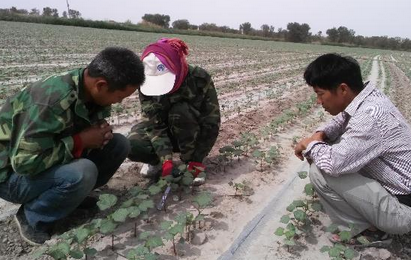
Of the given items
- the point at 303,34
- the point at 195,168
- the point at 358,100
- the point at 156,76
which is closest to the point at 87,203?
the point at 195,168

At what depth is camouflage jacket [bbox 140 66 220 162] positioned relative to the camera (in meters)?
2.82

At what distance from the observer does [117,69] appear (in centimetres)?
183

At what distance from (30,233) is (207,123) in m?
1.58

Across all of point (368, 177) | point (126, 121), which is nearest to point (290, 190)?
point (368, 177)

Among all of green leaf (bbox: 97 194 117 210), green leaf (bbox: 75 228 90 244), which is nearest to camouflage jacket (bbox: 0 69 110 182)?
green leaf (bbox: 97 194 117 210)

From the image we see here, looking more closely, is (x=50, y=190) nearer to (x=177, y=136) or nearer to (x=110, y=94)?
(x=110, y=94)

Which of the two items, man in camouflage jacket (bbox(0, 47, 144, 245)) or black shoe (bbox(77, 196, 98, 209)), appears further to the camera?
black shoe (bbox(77, 196, 98, 209))

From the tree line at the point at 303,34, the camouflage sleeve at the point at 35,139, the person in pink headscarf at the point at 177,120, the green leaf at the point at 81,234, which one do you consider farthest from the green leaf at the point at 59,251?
the tree line at the point at 303,34

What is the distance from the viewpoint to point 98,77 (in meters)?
1.88

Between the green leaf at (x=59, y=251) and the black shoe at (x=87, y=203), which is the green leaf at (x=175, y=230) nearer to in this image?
the green leaf at (x=59, y=251)

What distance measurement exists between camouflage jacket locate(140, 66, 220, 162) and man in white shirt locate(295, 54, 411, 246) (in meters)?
1.02

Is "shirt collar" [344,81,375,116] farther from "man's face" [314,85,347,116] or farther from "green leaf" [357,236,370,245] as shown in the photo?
"green leaf" [357,236,370,245]

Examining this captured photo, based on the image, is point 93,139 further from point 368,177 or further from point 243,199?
point 368,177

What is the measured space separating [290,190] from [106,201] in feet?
5.20
